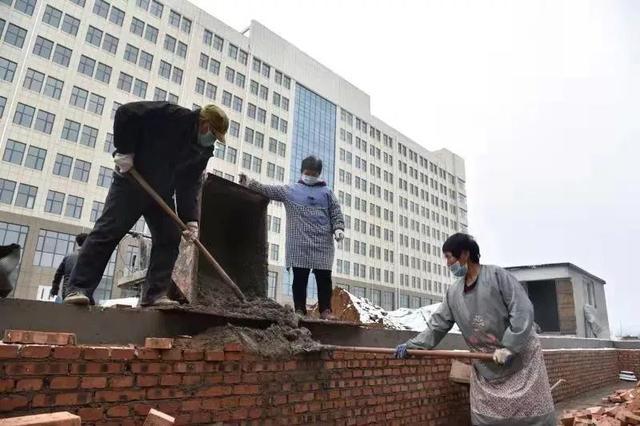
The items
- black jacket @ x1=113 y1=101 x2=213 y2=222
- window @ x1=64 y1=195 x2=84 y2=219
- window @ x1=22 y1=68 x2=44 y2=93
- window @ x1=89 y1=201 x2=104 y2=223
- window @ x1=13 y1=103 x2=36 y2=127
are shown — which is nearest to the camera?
black jacket @ x1=113 y1=101 x2=213 y2=222

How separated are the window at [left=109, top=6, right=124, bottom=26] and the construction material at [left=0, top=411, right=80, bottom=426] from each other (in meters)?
37.6

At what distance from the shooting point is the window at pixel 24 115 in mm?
26938

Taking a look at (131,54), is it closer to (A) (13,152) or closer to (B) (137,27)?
(B) (137,27)

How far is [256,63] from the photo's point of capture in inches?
1651

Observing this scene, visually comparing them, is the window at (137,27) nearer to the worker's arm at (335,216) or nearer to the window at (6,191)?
the window at (6,191)

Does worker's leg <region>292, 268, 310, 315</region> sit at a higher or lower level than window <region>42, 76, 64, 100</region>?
lower

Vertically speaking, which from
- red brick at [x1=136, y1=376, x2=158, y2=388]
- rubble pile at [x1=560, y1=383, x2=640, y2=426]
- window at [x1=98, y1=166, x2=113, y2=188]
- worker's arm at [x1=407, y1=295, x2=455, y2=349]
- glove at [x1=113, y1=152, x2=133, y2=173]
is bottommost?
rubble pile at [x1=560, y1=383, x2=640, y2=426]

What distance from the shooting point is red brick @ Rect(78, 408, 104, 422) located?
1.96 meters

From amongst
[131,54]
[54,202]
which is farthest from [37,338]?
[131,54]

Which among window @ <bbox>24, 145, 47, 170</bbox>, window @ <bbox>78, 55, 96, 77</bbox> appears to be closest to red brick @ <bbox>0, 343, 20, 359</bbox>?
window @ <bbox>24, 145, 47, 170</bbox>

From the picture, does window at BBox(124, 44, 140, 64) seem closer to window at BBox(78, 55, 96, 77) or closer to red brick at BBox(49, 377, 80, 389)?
window at BBox(78, 55, 96, 77)

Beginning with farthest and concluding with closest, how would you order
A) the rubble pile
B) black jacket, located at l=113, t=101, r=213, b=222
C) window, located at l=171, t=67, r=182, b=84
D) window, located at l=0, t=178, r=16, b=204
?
window, located at l=171, t=67, r=182, b=84 → window, located at l=0, t=178, r=16, b=204 → the rubble pile → black jacket, located at l=113, t=101, r=213, b=222

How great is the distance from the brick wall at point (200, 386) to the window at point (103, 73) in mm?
33610

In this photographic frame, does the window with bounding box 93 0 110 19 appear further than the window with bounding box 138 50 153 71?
No
